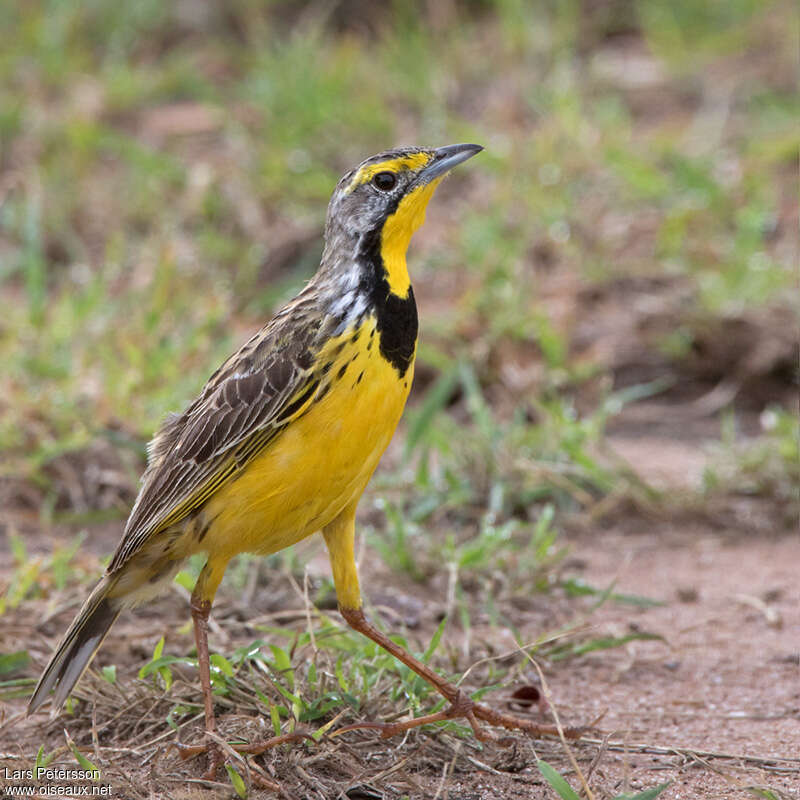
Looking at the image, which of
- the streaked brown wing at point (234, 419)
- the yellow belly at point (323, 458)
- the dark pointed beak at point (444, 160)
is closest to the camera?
the yellow belly at point (323, 458)

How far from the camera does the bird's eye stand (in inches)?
179

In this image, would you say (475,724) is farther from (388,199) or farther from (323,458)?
(388,199)

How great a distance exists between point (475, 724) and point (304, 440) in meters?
0.96

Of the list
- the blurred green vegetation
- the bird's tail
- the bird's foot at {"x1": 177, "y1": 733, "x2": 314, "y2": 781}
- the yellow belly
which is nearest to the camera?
the bird's foot at {"x1": 177, "y1": 733, "x2": 314, "y2": 781}

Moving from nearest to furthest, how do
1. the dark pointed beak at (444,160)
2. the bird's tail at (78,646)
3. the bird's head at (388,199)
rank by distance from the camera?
the bird's tail at (78,646) < the bird's head at (388,199) < the dark pointed beak at (444,160)

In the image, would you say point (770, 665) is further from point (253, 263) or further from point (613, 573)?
point (253, 263)

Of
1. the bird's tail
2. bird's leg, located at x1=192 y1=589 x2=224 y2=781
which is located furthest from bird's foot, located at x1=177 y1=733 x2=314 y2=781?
the bird's tail

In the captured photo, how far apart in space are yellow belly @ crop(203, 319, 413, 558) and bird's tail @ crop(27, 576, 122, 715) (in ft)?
1.57

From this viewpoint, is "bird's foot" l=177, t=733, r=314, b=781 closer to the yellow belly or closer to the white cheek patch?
the yellow belly

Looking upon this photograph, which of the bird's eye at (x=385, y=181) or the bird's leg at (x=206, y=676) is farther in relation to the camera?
the bird's eye at (x=385, y=181)

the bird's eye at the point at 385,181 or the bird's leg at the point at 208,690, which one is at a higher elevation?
the bird's eye at the point at 385,181

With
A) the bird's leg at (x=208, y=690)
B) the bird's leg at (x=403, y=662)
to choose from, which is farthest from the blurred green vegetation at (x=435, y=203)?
the bird's leg at (x=208, y=690)

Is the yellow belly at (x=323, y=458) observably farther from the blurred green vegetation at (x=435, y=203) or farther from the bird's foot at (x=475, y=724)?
the blurred green vegetation at (x=435, y=203)

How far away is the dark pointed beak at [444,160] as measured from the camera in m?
4.57
